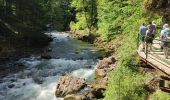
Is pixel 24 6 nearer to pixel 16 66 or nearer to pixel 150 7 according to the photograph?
pixel 16 66

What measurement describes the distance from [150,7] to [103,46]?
68.1 feet

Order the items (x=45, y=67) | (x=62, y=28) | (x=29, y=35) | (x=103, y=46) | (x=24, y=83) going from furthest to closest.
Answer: (x=62, y=28) < (x=29, y=35) < (x=103, y=46) < (x=45, y=67) < (x=24, y=83)

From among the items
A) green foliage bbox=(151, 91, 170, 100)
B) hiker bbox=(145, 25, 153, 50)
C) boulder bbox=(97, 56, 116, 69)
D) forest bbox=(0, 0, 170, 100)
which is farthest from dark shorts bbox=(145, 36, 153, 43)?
boulder bbox=(97, 56, 116, 69)

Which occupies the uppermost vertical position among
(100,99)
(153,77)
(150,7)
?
(150,7)

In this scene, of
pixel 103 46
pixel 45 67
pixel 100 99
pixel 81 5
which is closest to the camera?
pixel 100 99

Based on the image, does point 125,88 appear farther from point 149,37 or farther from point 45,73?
point 45,73

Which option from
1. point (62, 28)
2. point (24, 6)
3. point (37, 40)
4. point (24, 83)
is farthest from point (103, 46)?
point (62, 28)

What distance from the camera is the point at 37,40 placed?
218 feet

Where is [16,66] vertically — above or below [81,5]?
below

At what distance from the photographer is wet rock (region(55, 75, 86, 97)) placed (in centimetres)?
3253

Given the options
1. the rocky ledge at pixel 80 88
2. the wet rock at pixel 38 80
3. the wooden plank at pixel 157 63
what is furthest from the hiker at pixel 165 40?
the wet rock at pixel 38 80

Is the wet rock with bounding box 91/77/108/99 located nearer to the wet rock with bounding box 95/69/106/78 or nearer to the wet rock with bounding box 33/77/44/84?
the wet rock with bounding box 95/69/106/78

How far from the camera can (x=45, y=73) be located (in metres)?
41.1

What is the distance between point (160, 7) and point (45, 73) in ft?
51.4
